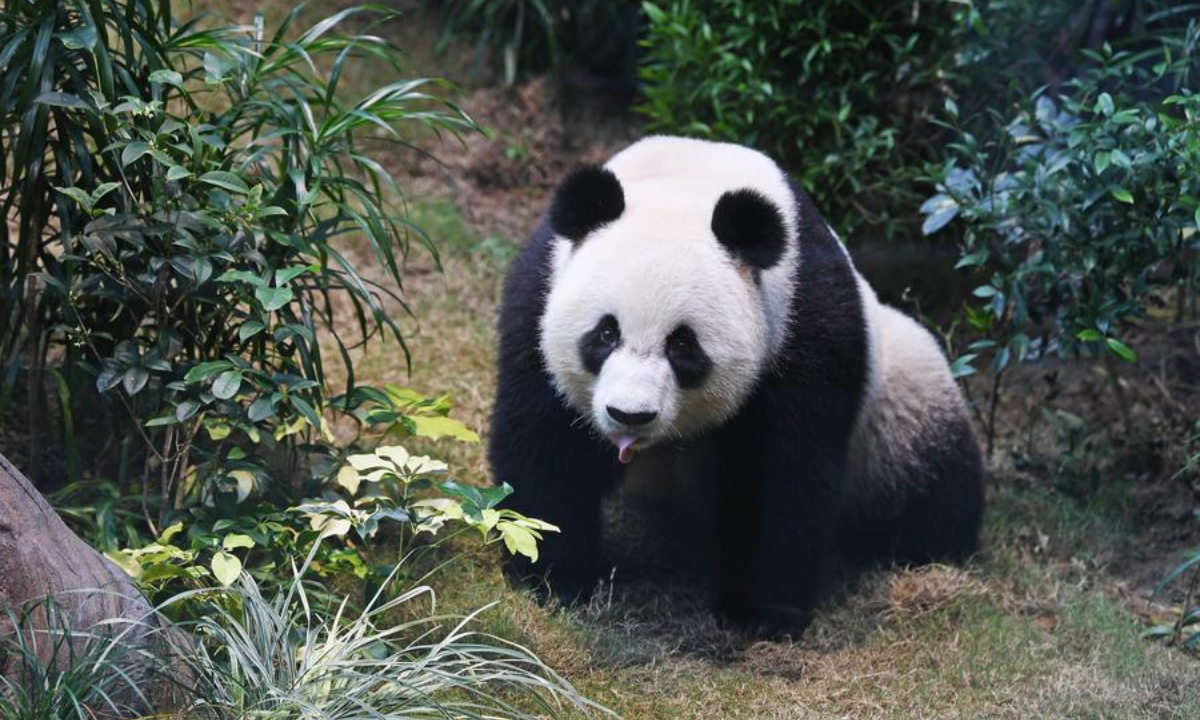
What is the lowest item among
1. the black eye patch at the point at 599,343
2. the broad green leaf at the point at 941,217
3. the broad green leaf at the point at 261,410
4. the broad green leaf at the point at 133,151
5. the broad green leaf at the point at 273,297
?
the broad green leaf at the point at 261,410

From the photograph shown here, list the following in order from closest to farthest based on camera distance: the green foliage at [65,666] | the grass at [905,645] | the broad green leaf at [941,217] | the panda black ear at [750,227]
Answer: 1. the green foliage at [65,666]
2. the panda black ear at [750,227]
3. the grass at [905,645]
4. the broad green leaf at [941,217]

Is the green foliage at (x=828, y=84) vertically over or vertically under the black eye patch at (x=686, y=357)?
over

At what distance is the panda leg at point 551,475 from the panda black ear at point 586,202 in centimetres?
51

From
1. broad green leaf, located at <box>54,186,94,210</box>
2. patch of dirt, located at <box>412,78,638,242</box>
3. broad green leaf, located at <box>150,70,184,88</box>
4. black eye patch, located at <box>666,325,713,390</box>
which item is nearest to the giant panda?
black eye patch, located at <box>666,325,713,390</box>

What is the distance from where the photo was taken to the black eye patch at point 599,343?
4.03 m

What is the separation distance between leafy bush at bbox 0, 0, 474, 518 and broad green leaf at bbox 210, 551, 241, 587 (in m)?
0.55

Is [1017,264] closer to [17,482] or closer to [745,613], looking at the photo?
[745,613]

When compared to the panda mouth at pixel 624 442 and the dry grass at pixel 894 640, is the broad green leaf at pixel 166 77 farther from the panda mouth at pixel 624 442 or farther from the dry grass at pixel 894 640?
the dry grass at pixel 894 640

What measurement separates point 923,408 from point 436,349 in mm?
2327

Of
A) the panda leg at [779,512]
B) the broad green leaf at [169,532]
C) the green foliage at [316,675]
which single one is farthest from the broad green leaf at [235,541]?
the panda leg at [779,512]

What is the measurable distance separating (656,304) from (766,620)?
4.45 feet

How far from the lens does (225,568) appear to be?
3537 millimetres

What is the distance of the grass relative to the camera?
13.7 ft

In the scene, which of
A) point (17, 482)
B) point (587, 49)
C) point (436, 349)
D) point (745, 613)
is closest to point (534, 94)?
point (587, 49)
